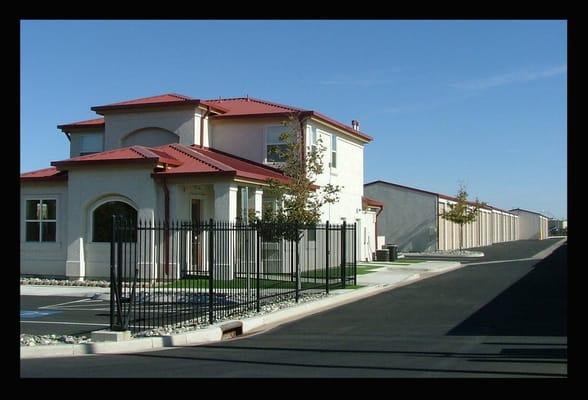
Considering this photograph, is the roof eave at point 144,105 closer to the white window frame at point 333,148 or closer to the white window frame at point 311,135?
the white window frame at point 311,135

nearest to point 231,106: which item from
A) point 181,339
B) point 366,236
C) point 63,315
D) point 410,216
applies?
point 366,236

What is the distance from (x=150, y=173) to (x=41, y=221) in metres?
5.20

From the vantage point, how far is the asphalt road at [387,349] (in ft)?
31.5

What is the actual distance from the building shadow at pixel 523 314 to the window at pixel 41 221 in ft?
51.8

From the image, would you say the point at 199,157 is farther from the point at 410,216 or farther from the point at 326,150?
the point at 410,216

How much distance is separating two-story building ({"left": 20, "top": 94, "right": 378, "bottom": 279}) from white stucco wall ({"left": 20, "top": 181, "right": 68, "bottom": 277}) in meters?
0.04

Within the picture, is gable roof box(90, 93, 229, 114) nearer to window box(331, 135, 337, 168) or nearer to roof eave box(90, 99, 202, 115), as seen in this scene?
roof eave box(90, 99, 202, 115)

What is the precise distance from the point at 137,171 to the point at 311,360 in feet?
48.2

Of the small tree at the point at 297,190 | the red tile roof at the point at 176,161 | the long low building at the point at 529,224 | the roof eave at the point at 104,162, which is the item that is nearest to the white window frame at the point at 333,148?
the red tile roof at the point at 176,161

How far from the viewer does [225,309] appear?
15.8 metres

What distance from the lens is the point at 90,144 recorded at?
99.2 ft

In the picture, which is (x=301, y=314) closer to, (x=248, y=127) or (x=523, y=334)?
(x=523, y=334)

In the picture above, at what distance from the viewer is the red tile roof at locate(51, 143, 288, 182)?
23188 mm
